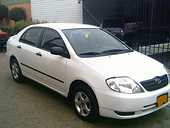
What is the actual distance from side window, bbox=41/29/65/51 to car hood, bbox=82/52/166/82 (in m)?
0.86

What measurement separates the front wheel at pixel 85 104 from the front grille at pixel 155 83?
82 centimetres

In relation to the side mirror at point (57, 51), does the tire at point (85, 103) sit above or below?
below

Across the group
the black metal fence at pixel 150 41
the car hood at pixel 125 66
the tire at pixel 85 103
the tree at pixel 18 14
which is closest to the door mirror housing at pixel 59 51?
the car hood at pixel 125 66

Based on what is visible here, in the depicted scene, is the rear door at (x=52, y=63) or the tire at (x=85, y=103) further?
the rear door at (x=52, y=63)

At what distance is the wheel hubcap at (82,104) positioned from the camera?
491 centimetres

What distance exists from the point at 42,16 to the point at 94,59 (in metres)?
15.7

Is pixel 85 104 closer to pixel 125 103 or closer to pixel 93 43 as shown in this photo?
pixel 125 103

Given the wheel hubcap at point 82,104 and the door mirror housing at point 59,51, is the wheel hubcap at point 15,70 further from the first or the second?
the wheel hubcap at point 82,104

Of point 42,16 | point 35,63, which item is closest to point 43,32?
point 35,63

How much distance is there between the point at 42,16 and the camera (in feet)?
66.4

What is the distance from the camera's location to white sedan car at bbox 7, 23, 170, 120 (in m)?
4.52

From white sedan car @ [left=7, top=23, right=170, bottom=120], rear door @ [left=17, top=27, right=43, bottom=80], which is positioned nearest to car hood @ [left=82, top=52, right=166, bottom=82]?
white sedan car @ [left=7, top=23, right=170, bottom=120]

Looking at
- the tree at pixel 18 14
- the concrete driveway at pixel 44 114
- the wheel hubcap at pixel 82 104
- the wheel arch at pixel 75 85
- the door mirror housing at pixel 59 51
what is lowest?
the concrete driveway at pixel 44 114

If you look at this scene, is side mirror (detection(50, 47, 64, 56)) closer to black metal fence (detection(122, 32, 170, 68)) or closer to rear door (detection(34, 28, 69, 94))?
rear door (detection(34, 28, 69, 94))
